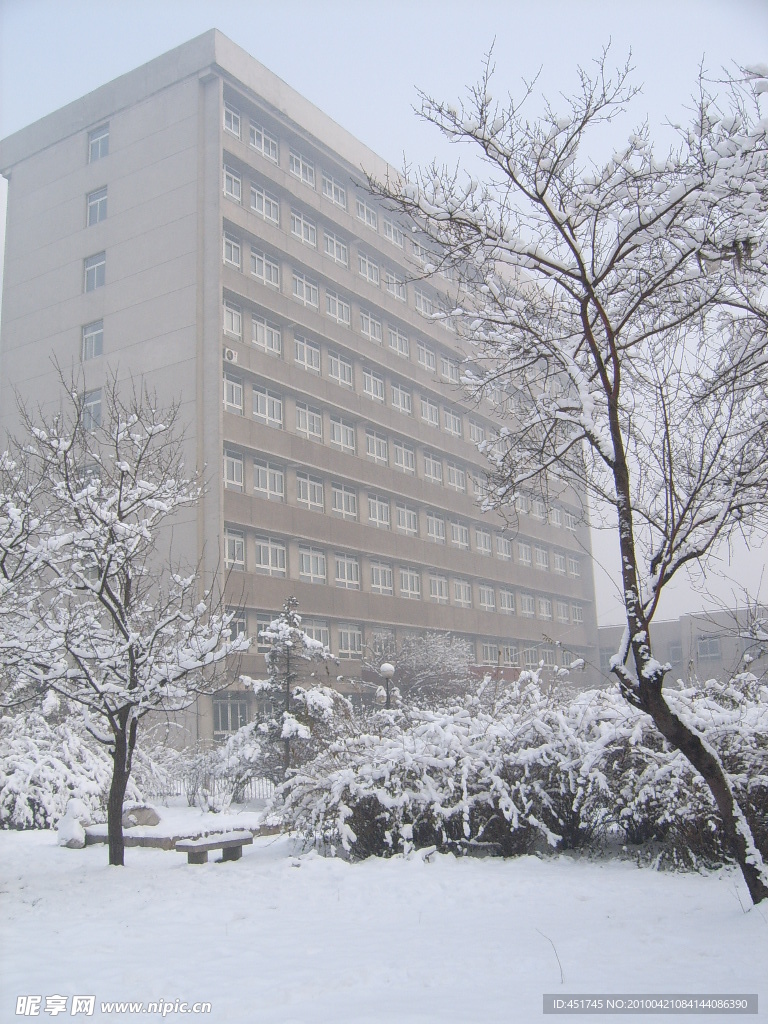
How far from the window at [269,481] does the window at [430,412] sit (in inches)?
604

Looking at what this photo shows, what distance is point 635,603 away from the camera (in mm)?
6965

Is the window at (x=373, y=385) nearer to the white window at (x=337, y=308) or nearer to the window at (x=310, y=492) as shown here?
the white window at (x=337, y=308)

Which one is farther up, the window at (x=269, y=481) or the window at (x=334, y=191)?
the window at (x=334, y=191)

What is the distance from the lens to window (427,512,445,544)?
55.5m

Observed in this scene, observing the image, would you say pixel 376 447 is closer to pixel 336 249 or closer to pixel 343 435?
pixel 343 435

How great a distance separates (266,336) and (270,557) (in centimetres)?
1060

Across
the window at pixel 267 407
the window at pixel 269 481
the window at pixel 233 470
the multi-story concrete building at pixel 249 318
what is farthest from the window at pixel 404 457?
the window at pixel 233 470

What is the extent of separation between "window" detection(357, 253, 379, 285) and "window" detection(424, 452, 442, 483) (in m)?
10.8

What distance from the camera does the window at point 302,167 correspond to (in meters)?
47.7

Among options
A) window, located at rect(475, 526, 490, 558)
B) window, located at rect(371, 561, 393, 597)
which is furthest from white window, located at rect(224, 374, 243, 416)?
window, located at rect(475, 526, 490, 558)

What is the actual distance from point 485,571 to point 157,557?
27.1 m

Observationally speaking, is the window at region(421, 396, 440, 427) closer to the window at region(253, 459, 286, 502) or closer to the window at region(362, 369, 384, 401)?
the window at region(362, 369, 384, 401)

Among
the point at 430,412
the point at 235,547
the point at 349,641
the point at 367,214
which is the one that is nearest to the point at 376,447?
the point at 430,412

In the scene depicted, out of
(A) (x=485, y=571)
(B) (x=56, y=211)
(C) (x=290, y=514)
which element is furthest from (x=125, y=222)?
(A) (x=485, y=571)
